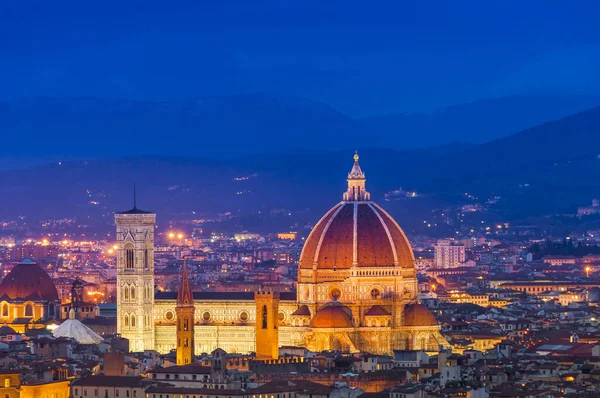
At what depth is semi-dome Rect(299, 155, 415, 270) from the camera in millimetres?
117812

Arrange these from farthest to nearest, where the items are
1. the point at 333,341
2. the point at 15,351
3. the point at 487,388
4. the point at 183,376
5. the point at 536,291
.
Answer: the point at 536,291 < the point at 333,341 < the point at 15,351 < the point at 183,376 < the point at 487,388

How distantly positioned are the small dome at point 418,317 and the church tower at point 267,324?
5765 millimetres

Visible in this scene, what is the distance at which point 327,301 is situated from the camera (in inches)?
4658

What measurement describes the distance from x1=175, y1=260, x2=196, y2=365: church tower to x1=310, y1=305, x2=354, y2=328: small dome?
29.1 ft

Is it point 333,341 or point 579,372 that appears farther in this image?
point 333,341

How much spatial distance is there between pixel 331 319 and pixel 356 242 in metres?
4.85

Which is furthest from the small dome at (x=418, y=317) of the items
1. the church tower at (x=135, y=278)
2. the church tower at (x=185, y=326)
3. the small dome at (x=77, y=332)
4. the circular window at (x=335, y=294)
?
the small dome at (x=77, y=332)

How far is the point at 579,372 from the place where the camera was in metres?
87.2

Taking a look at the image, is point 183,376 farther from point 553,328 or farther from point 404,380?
point 553,328

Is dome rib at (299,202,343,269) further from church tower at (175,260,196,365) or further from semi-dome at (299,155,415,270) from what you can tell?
church tower at (175,260,196,365)

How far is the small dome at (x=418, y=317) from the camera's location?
11438cm

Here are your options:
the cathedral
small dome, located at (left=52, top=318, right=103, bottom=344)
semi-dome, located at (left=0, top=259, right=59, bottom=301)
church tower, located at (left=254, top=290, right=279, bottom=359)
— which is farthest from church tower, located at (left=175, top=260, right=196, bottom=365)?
semi-dome, located at (left=0, top=259, right=59, bottom=301)

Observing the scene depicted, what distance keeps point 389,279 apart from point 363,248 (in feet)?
5.97

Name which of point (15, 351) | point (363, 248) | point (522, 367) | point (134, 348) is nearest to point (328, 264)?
point (363, 248)
